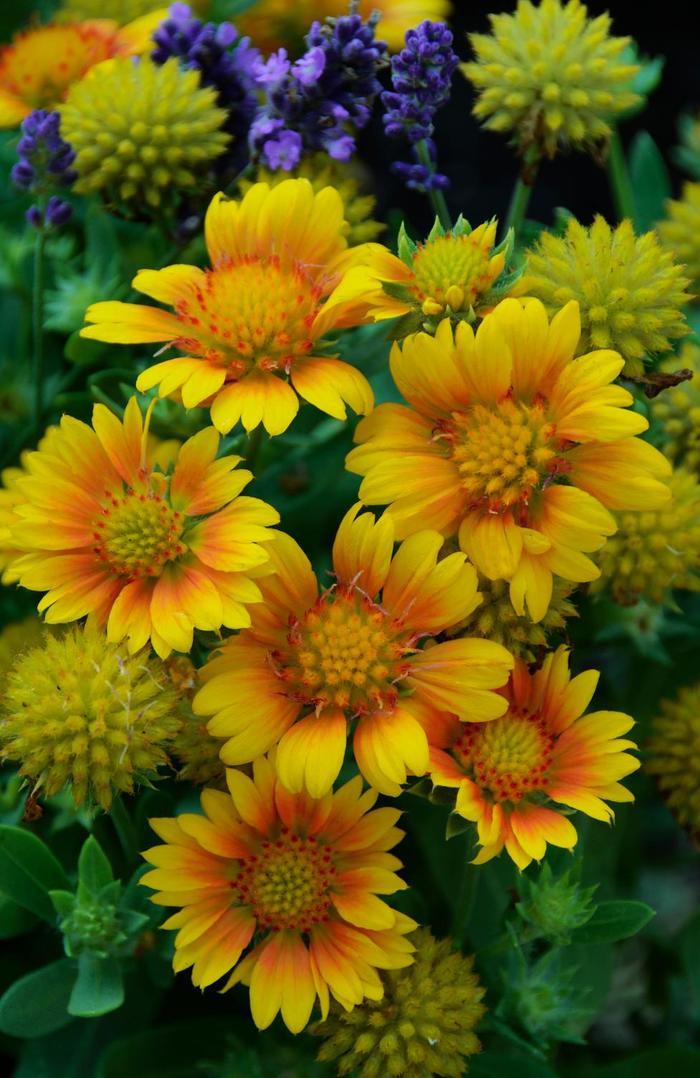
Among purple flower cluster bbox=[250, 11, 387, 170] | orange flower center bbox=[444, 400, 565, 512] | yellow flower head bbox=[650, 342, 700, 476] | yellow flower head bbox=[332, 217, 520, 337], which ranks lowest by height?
yellow flower head bbox=[650, 342, 700, 476]

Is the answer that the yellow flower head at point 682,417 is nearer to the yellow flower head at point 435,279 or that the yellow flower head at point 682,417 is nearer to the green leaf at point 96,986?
the yellow flower head at point 435,279

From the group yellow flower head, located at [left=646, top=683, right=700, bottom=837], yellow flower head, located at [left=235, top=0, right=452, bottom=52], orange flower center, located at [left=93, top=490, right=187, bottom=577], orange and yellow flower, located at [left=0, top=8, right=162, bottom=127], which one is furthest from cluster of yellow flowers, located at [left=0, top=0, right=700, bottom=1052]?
yellow flower head, located at [left=235, top=0, right=452, bottom=52]

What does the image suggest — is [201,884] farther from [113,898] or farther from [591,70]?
[591,70]

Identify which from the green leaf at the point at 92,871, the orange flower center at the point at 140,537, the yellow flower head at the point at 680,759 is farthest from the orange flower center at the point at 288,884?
the yellow flower head at the point at 680,759

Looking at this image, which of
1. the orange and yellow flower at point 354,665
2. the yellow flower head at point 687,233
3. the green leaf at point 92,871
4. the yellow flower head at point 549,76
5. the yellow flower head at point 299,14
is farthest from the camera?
the yellow flower head at point 299,14

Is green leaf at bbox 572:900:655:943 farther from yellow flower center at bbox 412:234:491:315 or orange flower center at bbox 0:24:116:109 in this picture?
orange flower center at bbox 0:24:116:109

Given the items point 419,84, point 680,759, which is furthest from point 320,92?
point 680,759
